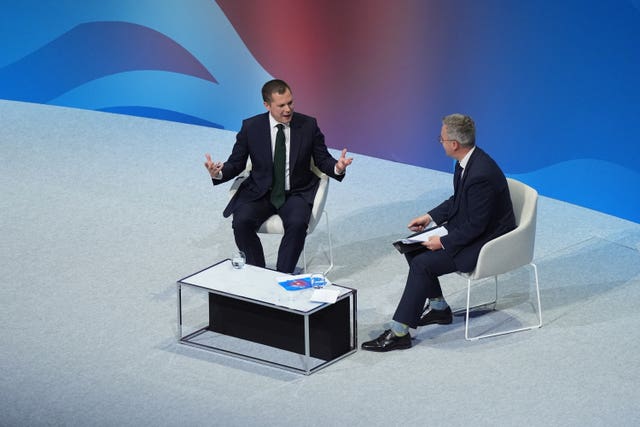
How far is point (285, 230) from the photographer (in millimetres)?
6121

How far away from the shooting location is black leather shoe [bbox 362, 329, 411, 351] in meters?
5.36

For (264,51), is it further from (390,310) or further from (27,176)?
(390,310)

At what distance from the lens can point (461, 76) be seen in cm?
798

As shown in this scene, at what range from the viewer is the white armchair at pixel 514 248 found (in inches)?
212

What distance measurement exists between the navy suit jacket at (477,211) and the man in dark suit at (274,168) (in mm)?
954

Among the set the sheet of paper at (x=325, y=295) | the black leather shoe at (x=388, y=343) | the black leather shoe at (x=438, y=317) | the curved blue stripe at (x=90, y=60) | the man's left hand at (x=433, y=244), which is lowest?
the black leather shoe at (x=388, y=343)

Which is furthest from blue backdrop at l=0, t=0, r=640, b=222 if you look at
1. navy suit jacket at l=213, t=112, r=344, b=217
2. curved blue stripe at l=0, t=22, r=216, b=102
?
navy suit jacket at l=213, t=112, r=344, b=217

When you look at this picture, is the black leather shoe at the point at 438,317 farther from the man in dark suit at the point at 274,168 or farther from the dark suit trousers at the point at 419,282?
the man in dark suit at the point at 274,168

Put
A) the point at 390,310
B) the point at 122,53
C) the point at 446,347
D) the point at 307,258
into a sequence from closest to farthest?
the point at 446,347 < the point at 390,310 < the point at 307,258 < the point at 122,53

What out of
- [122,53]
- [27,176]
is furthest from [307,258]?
[122,53]

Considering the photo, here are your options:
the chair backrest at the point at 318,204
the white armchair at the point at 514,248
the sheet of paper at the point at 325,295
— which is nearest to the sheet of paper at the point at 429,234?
the white armchair at the point at 514,248

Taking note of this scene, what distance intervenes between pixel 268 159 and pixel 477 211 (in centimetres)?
148

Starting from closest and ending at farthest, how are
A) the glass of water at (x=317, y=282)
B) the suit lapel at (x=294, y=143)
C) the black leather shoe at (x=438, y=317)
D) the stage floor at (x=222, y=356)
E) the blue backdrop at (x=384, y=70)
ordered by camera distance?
the stage floor at (x=222, y=356)
the glass of water at (x=317, y=282)
the black leather shoe at (x=438, y=317)
the suit lapel at (x=294, y=143)
the blue backdrop at (x=384, y=70)

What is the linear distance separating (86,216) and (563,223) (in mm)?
3370
